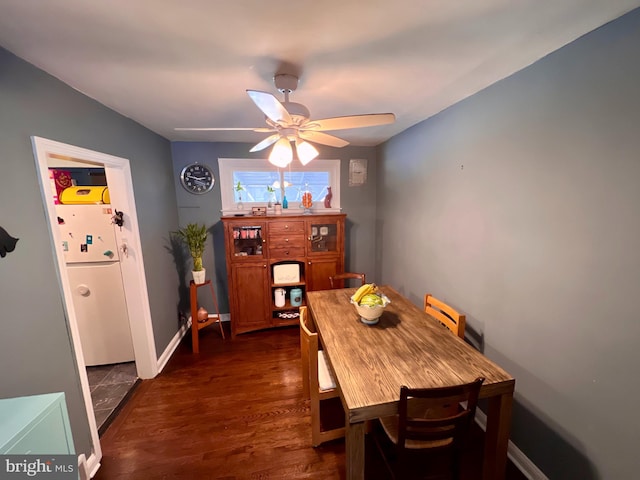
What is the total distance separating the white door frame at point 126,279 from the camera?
1574 mm

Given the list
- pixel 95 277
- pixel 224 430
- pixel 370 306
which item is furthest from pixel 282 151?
pixel 95 277

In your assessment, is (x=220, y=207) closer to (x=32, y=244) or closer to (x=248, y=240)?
(x=248, y=240)

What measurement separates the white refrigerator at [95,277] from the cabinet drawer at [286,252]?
149 cm

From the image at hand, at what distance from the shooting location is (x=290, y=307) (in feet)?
11.0

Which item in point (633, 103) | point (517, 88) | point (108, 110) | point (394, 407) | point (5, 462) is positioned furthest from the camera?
point (108, 110)

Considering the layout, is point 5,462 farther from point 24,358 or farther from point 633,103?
point 633,103

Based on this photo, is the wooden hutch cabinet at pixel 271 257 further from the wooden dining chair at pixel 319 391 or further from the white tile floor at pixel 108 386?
the wooden dining chair at pixel 319 391

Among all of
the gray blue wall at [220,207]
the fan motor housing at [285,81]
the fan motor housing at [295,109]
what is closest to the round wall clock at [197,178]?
the gray blue wall at [220,207]

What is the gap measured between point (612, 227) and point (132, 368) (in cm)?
371

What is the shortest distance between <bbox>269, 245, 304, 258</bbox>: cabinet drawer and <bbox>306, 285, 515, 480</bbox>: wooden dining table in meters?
1.43

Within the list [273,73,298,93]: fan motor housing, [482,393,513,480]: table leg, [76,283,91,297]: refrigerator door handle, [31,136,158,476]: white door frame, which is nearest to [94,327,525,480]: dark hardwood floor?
[31,136,158,476]: white door frame

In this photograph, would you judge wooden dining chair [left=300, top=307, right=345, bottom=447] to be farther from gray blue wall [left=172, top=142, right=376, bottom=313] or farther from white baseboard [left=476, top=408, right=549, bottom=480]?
gray blue wall [left=172, top=142, right=376, bottom=313]

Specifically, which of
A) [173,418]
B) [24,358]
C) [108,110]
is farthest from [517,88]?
[173,418]

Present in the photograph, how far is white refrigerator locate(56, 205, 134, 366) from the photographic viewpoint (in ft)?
7.78
